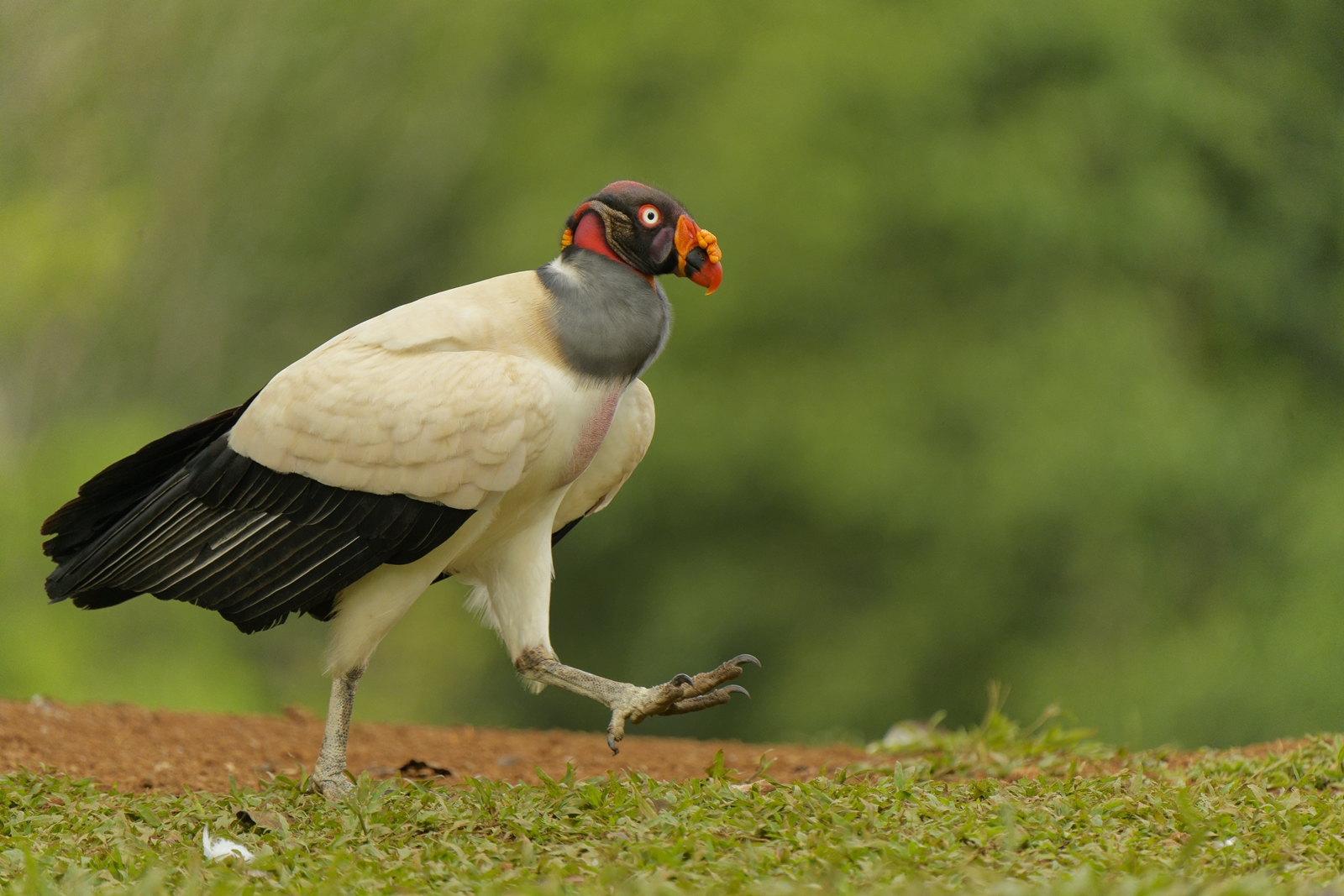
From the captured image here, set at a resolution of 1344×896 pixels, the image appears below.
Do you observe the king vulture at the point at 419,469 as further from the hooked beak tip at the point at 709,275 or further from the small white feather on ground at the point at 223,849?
the small white feather on ground at the point at 223,849

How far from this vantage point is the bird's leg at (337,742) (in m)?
3.61

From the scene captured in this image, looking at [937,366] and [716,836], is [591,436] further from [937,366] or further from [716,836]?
[937,366]

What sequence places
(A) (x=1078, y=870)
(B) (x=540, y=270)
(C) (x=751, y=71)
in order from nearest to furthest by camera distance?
(A) (x=1078, y=870) → (B) (x=540, y=270) → (C) (x=751, y=71)

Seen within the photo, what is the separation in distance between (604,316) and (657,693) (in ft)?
3.35

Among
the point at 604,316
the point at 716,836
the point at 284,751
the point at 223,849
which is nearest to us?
the point at 716,836

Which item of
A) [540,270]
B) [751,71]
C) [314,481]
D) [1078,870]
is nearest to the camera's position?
[1078,870]

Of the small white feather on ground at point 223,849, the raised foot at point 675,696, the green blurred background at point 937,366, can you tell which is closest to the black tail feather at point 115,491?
the small white feather on ground at point 223,849

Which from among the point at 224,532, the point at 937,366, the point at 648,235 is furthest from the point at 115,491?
the point at 937,366

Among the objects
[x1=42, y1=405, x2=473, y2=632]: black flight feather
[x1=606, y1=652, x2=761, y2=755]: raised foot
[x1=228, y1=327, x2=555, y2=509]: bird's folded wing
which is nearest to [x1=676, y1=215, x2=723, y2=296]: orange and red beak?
[x1=228, y1=327, x2=555, y2=509]: bird's folded wing

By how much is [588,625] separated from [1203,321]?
4.60m

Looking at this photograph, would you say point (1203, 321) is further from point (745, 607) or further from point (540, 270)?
point (540, 270)

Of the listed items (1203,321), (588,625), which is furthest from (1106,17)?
(588,625)

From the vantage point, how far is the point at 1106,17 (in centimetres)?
809

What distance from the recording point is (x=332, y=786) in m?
3.60
